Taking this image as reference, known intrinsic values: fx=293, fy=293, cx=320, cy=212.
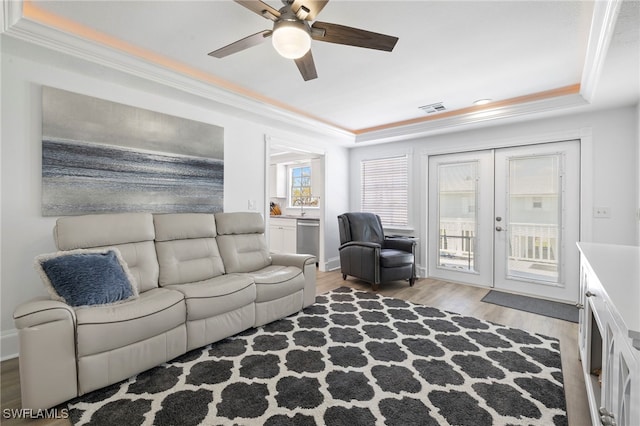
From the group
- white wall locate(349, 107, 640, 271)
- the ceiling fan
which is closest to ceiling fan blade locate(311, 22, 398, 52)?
the ceiling fan

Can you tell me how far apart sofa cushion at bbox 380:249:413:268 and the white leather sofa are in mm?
1186

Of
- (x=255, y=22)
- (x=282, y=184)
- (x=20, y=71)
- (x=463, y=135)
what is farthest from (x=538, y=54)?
(x=282, y=184)

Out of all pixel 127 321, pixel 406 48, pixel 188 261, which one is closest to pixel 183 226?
pixel 188 261

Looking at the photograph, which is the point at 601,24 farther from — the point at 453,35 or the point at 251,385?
the point at 251,385

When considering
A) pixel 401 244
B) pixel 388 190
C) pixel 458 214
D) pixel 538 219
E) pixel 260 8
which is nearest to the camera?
pixel 260 8

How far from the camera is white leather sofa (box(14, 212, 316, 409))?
167cm

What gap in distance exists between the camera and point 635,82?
8.38 ft

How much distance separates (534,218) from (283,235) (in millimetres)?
4249

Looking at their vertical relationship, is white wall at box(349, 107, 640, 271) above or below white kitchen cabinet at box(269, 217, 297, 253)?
above

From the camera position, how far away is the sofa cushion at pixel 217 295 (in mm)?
2318

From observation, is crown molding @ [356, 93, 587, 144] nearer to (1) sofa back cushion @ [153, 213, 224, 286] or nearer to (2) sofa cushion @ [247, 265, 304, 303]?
(2) sofa cushion @ [247, 265, 304, 303]

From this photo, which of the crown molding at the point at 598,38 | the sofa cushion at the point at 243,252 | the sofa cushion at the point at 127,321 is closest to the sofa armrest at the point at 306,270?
the sofa cushion at the point at 243,252

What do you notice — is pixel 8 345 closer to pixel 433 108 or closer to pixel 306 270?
Result: pixel 306 270

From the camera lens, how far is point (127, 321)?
191 cm
